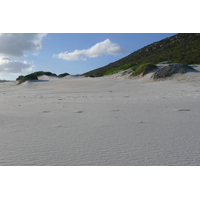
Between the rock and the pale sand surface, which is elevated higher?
the rock

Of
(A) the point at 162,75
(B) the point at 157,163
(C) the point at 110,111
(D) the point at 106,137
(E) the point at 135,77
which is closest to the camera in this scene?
(B) the point at 157,163

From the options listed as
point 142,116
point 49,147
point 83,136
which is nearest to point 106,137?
point 83,136

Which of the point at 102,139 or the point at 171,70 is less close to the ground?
the point at 171,70

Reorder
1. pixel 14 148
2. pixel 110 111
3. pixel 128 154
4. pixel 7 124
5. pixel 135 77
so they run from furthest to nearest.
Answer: pixel 135 77 < pixel 110 111 < pixel 7 124 < pixel 14 148 < pixel 128 154

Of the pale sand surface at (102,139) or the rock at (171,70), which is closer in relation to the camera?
the pale sand surface at (102,139)

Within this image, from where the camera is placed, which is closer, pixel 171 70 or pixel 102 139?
pixel 102 139

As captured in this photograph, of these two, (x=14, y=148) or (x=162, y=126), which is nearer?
(x=14, y=148)

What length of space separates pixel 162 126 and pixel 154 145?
0.57m

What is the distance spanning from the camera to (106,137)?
5.87ft

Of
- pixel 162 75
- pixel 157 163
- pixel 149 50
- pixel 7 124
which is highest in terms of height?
pixel 149 50

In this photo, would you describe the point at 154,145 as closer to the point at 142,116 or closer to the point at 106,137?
the point at 106,137

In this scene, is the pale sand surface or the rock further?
the rock

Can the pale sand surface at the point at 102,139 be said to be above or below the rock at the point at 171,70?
below

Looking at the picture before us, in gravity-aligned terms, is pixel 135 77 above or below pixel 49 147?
above
